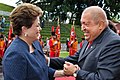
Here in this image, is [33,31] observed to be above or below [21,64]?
above

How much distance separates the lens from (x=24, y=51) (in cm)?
253

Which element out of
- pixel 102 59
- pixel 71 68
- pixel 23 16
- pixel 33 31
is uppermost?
pixel 23 16

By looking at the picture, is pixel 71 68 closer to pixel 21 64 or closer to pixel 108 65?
pixel 108 65

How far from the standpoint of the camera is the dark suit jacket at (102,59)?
2484 mm

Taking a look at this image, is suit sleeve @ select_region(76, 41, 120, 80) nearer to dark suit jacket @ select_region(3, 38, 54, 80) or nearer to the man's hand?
the man's hand

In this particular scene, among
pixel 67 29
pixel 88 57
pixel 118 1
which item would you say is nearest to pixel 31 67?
pixel 88 57

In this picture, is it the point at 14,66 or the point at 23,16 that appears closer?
the point at 14,66

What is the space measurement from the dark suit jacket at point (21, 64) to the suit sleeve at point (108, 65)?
41 cm

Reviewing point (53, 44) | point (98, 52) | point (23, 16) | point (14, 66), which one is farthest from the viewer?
point (53, 44)

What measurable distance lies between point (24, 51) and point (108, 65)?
2.39ft

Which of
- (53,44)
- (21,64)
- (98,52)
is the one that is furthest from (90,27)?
(53,44)

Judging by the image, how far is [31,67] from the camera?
2533mm

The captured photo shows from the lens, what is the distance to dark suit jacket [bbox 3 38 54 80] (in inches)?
95.9

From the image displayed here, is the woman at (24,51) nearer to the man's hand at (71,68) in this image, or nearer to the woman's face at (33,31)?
the woman's face at (33,31)
